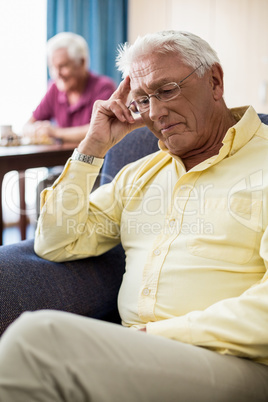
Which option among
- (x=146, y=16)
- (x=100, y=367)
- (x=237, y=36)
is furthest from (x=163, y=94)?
(x=146, y=16)

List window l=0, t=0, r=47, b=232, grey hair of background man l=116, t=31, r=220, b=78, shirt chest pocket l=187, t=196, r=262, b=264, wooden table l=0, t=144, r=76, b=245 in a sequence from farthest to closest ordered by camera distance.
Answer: window l=0, t=0, r=47, b=232 < wooden table l=0, t=144, r=76, b=245 < grey hair of background man l=116, t=31, r=220, b=78 < shirt chest pocket l=187, t=196, r=262, b=264

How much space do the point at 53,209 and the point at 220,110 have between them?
1.88 ft

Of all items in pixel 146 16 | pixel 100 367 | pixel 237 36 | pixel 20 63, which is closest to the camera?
pixel 100 367

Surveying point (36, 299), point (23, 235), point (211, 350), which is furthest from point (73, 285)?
point (23, 235)

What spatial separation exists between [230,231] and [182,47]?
50cm

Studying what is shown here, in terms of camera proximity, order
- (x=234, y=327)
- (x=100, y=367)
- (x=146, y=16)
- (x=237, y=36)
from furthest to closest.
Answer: (x=146, y=16), (x=237, y=36), (x=234, y=327), (x=100, y=367)

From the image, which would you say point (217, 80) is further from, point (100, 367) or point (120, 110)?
point (100, 367)

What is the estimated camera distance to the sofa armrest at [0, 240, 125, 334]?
54.2 inches

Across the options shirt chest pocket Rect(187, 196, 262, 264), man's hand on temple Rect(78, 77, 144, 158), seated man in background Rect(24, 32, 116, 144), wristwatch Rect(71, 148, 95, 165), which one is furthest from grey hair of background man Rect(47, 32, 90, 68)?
shirt chest pocket Rect(187, 196, 262, 264)

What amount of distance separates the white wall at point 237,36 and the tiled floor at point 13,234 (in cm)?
198

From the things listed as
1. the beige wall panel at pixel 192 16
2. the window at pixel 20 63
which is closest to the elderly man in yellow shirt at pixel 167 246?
the window at pixel 20 63

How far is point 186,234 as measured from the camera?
1351mm

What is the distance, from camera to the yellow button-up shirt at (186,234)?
1117mm

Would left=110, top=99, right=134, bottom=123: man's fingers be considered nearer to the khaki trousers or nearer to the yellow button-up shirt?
the yellow button-up shirt
